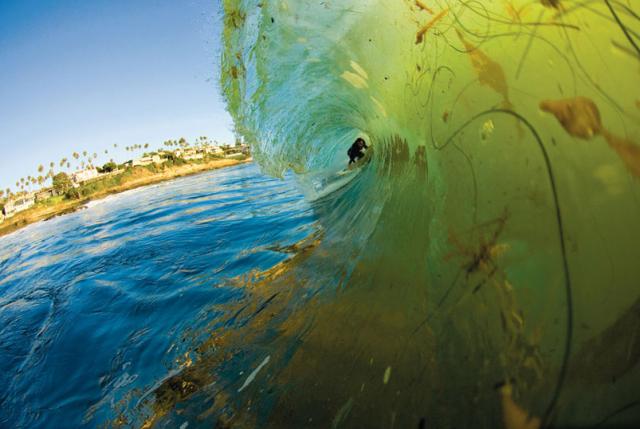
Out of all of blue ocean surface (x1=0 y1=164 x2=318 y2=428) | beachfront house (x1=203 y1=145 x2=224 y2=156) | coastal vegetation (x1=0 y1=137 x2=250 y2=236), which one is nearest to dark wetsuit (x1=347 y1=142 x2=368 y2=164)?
blue ocean surface (x1=0 y1=164 x2=318 y2=428)

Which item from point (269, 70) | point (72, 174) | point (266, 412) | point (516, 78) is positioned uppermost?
point (72, 174)

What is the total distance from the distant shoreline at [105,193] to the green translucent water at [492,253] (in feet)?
166

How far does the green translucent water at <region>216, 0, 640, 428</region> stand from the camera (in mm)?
1299

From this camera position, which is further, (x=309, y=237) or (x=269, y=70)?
(x=309, y=237)

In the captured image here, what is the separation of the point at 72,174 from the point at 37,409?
107 metres

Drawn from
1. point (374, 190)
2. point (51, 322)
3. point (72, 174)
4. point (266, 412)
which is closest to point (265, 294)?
point (266, 412)

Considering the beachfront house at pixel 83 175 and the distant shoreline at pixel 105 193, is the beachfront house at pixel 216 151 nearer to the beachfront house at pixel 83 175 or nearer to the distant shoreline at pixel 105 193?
the distant shoreline at pixel 105 193

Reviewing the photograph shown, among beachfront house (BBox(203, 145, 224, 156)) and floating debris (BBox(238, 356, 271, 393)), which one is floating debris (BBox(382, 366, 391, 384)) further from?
beachfront house (BBox(203, 145, 224, 156))

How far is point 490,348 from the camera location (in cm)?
157

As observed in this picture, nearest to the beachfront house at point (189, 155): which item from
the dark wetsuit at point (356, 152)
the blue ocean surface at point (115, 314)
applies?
the blue ocean surface at point (115, 314)

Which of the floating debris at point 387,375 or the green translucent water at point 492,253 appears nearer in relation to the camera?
the green translucent water at point 492,253

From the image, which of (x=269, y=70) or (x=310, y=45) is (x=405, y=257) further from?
(x=269, y=70)

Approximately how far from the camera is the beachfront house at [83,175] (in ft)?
260

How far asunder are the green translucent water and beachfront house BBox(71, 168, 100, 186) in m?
95.3
